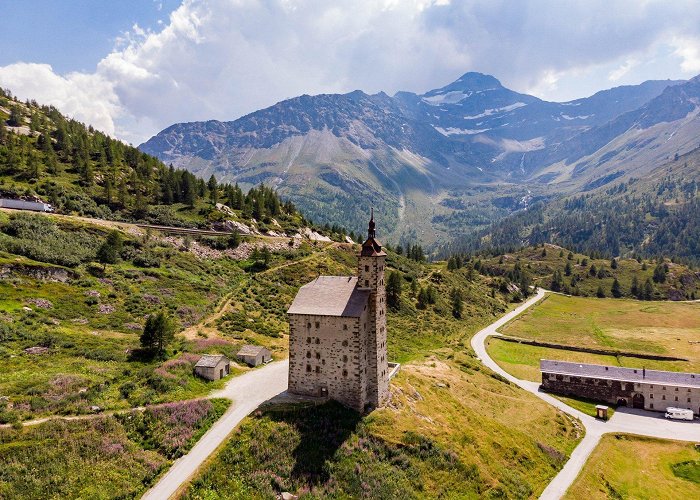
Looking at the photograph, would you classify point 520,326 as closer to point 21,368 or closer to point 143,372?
point 143,372

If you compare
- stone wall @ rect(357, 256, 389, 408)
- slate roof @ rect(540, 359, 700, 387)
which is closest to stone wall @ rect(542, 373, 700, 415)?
slate roof @ rect(540, 359, 700, 387)

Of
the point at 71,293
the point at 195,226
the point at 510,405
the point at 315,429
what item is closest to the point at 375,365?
the point at 315,429

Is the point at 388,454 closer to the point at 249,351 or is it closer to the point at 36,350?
the point at 249,351

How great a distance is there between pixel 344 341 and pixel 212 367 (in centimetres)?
1725

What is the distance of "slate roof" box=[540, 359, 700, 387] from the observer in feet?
259

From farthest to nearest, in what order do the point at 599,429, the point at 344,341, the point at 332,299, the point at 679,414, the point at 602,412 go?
the point at 679,414 → the point at 602,412 → the point at 599,429 → the point at 332,299 → the point at 344,341

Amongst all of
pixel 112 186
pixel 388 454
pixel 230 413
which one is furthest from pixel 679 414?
pixel 112 186

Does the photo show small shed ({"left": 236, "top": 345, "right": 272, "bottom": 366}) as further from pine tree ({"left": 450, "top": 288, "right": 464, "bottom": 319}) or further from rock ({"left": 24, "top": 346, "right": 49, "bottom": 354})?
pine tree ({"left": 450, "top": 288, "right": 464, "bottom": 319})

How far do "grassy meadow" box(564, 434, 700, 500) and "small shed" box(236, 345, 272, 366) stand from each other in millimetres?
40856

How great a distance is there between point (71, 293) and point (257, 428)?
146 feet

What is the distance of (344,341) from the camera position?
47688mm

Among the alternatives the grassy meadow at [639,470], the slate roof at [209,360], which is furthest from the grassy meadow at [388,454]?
the slate roof at [209,360]

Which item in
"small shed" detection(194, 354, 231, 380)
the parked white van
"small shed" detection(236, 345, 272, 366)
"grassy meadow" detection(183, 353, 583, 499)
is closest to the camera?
"grassy meadow" detection(183, 353, 583, 499)

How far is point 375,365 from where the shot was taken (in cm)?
4875
